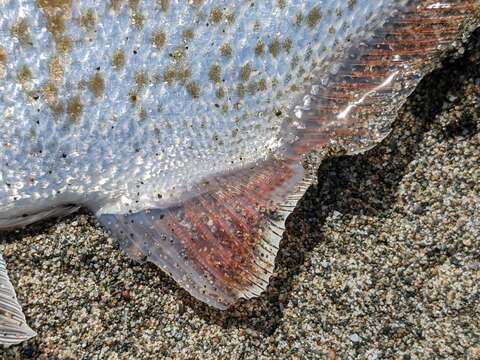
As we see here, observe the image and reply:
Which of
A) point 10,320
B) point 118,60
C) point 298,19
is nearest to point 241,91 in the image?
point 298,19

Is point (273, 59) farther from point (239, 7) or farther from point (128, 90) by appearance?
point (128, 90)

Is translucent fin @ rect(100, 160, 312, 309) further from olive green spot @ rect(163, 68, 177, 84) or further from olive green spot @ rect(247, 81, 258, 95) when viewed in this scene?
olive green spot @ rect(163, 68, 177, 84)

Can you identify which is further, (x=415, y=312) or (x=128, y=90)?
(x=415, y=312)

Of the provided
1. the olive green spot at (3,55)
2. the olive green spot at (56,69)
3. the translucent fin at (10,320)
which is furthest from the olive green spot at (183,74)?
the translucent fin at (10,320)

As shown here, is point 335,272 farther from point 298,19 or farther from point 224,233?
point 298,19

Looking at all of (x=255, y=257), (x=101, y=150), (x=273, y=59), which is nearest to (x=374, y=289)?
(x=255, y=257)

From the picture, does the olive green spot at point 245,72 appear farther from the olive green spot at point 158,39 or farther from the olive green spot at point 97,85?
the olive green spot at point 97,85
